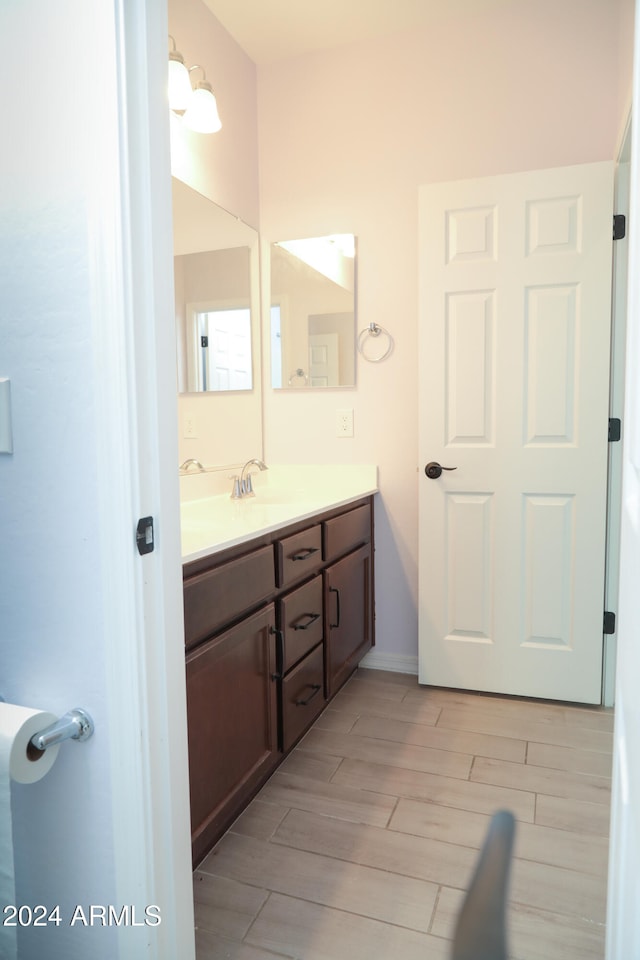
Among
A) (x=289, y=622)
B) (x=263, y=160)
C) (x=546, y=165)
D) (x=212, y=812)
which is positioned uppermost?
(x=263, y=160)

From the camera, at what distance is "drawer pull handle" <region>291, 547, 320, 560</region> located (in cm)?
190

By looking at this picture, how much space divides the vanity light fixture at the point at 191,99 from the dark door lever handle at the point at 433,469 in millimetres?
1485

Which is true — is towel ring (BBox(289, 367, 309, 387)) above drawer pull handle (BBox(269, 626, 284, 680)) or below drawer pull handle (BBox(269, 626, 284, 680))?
above

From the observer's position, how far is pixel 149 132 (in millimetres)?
894

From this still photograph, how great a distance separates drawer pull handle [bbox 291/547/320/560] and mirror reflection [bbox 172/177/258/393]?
0.77 metres

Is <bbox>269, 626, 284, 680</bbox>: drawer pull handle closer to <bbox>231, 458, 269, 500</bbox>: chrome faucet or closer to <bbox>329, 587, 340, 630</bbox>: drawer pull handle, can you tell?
<bbox>329, 587, 340, 630</bbox>: drawer pull handle

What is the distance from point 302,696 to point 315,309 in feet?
5.35

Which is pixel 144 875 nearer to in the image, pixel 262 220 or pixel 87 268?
pixel 87 268

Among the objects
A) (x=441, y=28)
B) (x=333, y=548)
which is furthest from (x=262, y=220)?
(x=333, y=548)

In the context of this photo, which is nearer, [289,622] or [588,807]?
[588,807]

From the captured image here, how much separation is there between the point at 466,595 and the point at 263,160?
2122mm

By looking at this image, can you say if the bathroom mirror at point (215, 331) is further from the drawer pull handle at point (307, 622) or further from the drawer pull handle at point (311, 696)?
the drawer pull handle at point (311, 696)

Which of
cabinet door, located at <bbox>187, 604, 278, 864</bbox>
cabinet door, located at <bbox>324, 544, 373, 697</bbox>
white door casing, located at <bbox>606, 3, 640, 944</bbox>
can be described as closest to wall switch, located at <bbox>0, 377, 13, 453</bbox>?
cabinet door, located at <bbox>187, 604, 278, 864</bbox>

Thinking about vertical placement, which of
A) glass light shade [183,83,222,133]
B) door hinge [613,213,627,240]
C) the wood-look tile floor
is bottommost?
the wood-look tile floor
